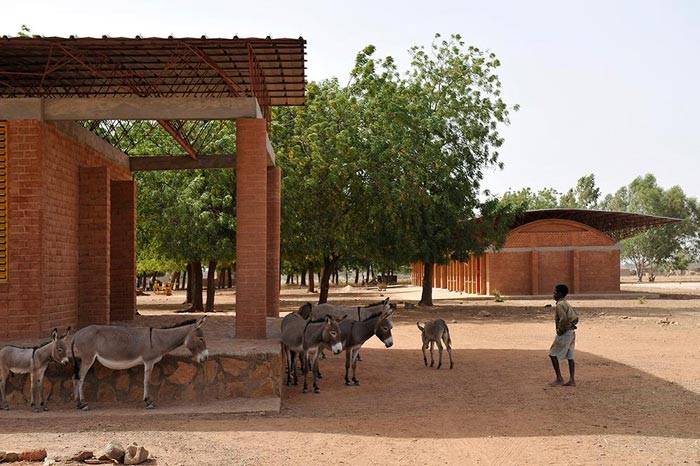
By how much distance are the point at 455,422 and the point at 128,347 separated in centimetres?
458

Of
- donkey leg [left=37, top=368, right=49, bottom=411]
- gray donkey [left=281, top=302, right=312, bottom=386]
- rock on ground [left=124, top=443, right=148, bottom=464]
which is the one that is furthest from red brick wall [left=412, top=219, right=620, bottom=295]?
rock on ground [left=124, top=443, right=148, bottom=464]

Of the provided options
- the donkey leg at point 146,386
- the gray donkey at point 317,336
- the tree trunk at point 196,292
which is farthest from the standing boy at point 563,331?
the tree trunk at point 196,292

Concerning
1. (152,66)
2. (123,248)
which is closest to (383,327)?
(152,66)

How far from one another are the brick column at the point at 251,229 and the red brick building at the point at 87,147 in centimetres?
2

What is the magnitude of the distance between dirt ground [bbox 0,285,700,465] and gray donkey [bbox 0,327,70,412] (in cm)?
70

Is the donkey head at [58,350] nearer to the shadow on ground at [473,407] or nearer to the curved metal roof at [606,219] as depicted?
the shadow on ground at [473,407]

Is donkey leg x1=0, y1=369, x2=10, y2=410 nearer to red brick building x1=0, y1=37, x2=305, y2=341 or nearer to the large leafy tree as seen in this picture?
red brick building x1=0, y1=37, x2=305, y2=341

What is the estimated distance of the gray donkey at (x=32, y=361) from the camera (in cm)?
1119

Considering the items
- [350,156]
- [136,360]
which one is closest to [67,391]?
[136,360]

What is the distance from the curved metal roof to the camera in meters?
50.8

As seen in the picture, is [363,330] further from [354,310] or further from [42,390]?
[42,390]

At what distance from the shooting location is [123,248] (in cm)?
2062

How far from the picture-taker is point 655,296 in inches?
1956

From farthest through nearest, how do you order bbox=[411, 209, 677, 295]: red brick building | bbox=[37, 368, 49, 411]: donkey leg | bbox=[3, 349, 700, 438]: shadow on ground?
1. bbox=[411, 209, 677, 295]: red brick building
2. bbox=[37, 368, 49, 411]: donkey leg
3. bbox=[3, 349, 700, 438]: shadow on ground
